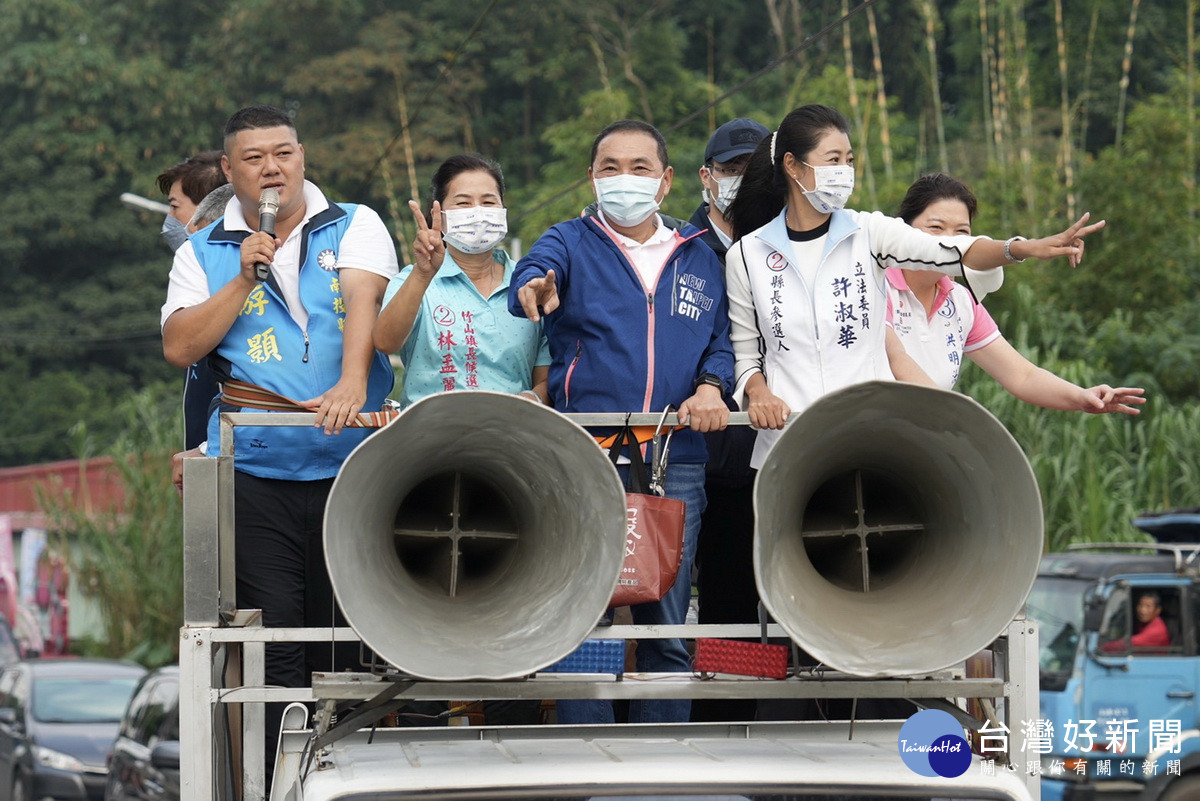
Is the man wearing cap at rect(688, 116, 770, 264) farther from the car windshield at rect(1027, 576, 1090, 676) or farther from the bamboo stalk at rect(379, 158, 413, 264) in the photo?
the bamboo stalk at rect(379, 158, 413, 264)

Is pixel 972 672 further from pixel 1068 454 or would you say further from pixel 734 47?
pixel 734 47

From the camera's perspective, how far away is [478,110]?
42031 millimetres

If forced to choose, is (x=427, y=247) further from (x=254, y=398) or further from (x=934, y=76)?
(x=934, y=76)

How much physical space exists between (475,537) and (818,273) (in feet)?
3.85

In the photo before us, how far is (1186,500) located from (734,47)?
30395 mm

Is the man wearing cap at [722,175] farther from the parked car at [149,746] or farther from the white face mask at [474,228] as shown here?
the parked car at [149,746]

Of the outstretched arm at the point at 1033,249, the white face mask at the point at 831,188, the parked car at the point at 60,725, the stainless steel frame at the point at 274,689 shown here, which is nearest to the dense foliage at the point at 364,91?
the parked car at the point at 60,725

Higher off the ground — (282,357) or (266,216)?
(266,216)

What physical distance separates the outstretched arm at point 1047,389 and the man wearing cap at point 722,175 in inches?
34.5

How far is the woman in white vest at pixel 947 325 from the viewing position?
4.62 meters

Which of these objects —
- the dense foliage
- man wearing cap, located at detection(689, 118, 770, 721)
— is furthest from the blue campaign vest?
the dense foliage

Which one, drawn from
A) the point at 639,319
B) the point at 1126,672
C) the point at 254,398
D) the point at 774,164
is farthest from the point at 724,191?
the point at 1126,672

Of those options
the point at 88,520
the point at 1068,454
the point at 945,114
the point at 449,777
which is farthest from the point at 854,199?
the point at 945,114

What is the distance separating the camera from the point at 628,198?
174 inches
